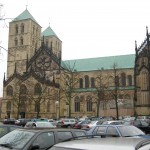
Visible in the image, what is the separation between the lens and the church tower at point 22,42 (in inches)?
3627

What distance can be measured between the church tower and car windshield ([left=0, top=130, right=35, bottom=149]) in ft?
270

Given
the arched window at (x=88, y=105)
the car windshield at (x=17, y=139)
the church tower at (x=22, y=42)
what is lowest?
the car windshield at (x=17, y=139)

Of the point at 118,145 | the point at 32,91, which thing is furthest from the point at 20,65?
the point at 118,145

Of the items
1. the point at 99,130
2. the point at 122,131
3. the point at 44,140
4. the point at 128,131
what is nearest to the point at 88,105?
the point at 99,130

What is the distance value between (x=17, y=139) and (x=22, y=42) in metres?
87.4

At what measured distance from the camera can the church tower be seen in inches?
3627

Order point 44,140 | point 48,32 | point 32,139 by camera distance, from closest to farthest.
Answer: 1. point 32,139
2. point 44,140
3. point 48,32

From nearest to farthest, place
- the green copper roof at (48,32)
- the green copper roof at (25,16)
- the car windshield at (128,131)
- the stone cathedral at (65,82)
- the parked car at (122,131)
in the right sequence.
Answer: the parked car at (122,131) → the car windshield at (128,131) → the stone cathedral at (65,82) → the green copper roof at (25,16) → the green copper roof at (48,32)

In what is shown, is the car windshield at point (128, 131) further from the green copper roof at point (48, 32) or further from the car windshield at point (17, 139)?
the green copper roof at point (48, 32)

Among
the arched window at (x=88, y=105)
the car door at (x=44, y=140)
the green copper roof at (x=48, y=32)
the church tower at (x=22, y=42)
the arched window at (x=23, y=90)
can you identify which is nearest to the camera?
the car door at (x=44, y=140)

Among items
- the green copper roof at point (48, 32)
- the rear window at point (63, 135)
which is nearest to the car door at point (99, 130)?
the rear window at point (63, 135)

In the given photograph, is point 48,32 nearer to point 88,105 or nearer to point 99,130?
point 88,105

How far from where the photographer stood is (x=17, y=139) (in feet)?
28.6

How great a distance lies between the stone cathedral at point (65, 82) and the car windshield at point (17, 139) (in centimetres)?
5164
